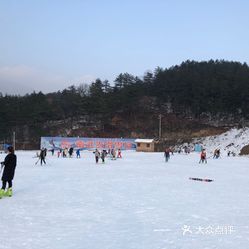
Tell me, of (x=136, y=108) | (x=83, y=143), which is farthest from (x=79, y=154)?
(x=136, y=108)

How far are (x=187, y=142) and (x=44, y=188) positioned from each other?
5741cm

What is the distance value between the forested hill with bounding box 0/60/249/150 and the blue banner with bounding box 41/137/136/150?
25.3 m

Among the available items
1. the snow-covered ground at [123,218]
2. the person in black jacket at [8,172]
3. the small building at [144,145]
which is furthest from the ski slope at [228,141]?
the person in black jacket at [8,172]

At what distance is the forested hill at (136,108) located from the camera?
81312 millimetres

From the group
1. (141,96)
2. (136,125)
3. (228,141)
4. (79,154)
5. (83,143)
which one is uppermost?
(141,96)

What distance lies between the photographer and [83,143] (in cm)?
5456

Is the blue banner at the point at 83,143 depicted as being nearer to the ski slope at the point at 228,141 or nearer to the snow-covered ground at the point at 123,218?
the ski slope at the point at 228,141

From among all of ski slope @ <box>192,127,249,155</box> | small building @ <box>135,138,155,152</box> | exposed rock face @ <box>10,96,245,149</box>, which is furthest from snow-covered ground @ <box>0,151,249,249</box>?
Answer: exposed rock face @ <box>10,96,245,149</box>

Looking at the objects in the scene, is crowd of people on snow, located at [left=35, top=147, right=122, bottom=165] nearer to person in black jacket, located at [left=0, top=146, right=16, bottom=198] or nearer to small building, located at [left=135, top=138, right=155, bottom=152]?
small building, located at [left=135, top=138, right=155, bottom=152]

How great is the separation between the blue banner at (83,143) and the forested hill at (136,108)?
25.3 meters

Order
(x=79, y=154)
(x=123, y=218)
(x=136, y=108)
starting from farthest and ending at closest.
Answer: (x=136, y=108), (x=79, y=154), (x=123, y=218)

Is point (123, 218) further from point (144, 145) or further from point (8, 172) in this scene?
point (144, 145)

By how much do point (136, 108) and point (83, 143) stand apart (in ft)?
136

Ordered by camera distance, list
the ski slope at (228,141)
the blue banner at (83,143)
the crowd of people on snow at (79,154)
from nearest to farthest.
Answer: the crowd of people on snow at (79,154), the blue banner at (83,143), the ski slope at (228,141)
